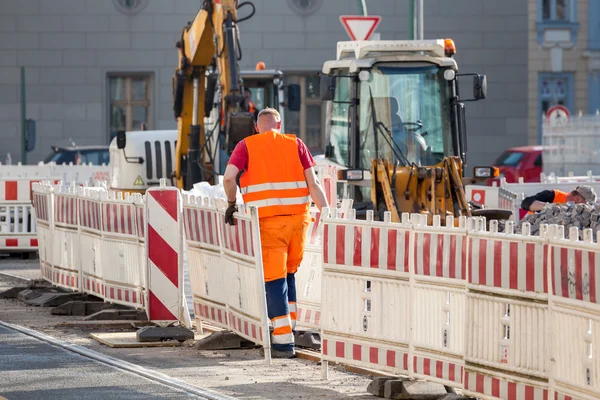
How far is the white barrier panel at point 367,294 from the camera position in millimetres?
10844

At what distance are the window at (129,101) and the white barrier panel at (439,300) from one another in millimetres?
36258

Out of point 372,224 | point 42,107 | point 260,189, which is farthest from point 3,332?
point 42,107

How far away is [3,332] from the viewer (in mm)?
14352

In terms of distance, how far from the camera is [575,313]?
356 inches

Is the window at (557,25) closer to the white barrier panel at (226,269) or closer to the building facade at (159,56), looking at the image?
the building facade at (159,56)

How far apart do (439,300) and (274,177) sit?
279 cm

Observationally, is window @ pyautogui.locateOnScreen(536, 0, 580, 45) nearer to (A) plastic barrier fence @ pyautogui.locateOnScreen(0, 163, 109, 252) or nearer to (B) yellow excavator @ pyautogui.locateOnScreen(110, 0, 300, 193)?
(B) yellow excavator @ pyautogui.locateOnScreen(110, 0, 300, 193)

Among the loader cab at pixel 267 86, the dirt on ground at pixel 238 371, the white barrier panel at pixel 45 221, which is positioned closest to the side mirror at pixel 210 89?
the white barrier panel at pixel 45 221

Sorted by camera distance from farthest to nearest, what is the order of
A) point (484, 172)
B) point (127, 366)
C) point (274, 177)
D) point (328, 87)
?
point (328, 87), point (484, 172), point (274, 177), point (127, 366)

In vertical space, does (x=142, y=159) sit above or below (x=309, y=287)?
above

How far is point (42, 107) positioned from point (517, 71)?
1361 centimetres

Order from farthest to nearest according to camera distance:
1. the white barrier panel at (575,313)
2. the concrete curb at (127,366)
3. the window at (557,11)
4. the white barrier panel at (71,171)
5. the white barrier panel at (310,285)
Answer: the window at (557,11) → the white barrier panel at (71,171) → the white barrier panel at (310,285) → the concrete curb at (127,366) → the white barrier panel at (575,313)

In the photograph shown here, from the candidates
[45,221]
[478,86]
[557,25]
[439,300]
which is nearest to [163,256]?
[439,300]

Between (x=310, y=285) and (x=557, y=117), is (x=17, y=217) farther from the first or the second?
(x=557, y=117)
